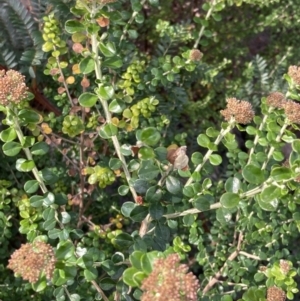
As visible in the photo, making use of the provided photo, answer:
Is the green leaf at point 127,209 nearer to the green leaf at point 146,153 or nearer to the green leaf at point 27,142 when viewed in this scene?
the green leaf at point 146,153

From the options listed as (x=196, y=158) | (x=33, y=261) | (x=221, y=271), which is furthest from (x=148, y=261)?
(x=221, y=271)

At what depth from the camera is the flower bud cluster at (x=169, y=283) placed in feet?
2.31

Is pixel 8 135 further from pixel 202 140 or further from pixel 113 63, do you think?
pixel 202 140

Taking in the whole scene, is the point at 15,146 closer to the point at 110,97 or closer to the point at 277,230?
the point at 110,97

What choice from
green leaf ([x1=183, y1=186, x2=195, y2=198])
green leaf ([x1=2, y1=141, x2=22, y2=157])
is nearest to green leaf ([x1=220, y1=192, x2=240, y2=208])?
green leaf ([x1=183, y1=186, x2=195, y2=198])

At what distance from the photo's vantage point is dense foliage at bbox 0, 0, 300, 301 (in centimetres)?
97

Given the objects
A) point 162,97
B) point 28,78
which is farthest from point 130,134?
point 28,78

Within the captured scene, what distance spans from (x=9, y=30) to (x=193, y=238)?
3.18 feet

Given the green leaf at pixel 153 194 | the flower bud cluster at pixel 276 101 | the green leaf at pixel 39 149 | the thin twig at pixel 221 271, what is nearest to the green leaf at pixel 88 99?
the green leaf at pixel 39 149

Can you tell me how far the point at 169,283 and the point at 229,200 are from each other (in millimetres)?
341

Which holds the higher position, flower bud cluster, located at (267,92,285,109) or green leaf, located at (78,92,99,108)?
green leaf, located at (78,92,99,108)

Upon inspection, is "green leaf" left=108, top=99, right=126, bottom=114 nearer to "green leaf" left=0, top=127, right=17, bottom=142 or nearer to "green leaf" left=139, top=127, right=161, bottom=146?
"green leaf" left=139, top=127, right=161, bottom=146

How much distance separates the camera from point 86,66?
1080 mm

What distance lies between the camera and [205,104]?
2062 mm
